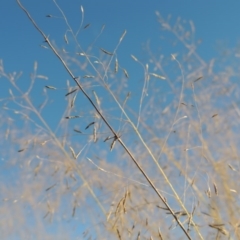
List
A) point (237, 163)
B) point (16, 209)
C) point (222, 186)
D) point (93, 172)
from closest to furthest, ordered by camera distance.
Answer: point (237, 163)
point (222, 186)
point (93, 172)
point (16, 209)

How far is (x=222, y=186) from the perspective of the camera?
1926 mm

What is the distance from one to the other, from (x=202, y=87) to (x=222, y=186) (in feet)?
2.27

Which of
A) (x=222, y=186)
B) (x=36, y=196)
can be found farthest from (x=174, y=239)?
(x=36, y=196)

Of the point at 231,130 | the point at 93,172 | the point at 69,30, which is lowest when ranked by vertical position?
the point at 93,172

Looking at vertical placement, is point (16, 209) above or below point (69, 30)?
below

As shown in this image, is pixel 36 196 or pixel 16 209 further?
pixel 16 209

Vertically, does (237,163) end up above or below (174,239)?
above

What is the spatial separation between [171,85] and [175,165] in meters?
0.65

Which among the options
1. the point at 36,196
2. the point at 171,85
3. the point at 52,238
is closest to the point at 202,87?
the point at 171,85

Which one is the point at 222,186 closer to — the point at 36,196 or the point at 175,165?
the point at 175,165

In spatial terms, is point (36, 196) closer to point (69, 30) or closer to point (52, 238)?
point (52, 238)

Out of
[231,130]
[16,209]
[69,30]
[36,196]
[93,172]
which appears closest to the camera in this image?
[69,30]

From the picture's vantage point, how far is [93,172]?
2.08 metres

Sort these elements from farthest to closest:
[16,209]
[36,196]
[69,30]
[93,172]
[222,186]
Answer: [16,209] → [36,196] → [93,172] → [222,186] → [69,30]
